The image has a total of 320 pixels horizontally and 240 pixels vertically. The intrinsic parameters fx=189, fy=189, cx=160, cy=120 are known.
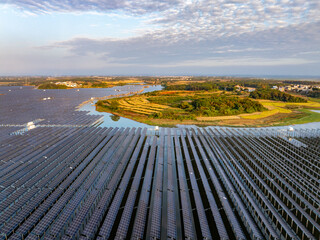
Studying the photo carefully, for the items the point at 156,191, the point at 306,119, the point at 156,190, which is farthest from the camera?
the point at 306,119

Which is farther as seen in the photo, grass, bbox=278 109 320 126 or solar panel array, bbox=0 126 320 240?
grass, bbox=278 109 320 126

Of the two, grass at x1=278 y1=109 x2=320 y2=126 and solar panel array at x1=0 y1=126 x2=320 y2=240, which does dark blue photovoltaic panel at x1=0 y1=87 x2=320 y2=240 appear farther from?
grass at x1=278 y1=109 x2=320 y2=126

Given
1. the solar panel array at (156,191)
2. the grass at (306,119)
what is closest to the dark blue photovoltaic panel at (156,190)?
the solar panel array at (156,191)

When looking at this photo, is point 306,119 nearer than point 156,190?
No

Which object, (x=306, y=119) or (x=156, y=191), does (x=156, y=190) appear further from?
(x=306, y=119)

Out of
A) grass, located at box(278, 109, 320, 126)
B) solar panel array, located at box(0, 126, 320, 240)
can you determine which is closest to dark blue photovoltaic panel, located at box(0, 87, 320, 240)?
solar panel array, located at box(0, 126, 320, 240)

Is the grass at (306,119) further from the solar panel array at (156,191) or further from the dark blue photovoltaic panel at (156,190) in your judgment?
the solar panel array at (156,191)

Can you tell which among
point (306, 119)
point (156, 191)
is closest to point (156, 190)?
point (156, 191)

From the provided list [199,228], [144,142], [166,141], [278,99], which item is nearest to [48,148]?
[144,142]
